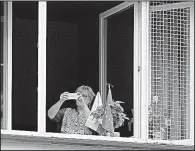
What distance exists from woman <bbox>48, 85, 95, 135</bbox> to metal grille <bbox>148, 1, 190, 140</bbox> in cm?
67

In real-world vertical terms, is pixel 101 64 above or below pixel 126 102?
above

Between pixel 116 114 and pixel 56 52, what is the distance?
3.45 feet

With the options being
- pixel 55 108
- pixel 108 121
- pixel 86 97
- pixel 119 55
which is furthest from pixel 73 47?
pixel 108 121

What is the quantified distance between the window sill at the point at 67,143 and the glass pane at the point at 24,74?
34cm

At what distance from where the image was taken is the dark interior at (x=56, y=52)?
217 inches

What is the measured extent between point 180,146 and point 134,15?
1244 mm

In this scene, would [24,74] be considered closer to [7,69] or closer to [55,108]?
[7,69]

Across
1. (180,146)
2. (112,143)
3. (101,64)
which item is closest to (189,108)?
(180,146)

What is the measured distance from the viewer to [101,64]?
247 inches

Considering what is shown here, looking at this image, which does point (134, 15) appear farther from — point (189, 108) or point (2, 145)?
point (2, 145)

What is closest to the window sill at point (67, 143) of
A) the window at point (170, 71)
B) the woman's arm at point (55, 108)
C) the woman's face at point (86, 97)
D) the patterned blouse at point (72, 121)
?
the window at point (170, 71)

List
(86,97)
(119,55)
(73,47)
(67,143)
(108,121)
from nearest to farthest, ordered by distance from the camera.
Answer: (67,143), (108,121), (86,97), (119,55), (73,47)

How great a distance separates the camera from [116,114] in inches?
212

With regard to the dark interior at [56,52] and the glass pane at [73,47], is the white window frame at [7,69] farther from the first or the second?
the glass pane at [73,47]
